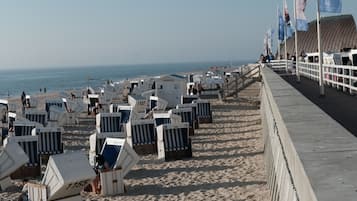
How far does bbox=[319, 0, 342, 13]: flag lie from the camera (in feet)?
41.4

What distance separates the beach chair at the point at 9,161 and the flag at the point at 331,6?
24.8 feet

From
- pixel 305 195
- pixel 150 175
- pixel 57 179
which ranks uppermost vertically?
pixel 305 195

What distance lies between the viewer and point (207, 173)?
10.9 metres

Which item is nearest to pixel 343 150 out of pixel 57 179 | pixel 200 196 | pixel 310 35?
pixel 57 179

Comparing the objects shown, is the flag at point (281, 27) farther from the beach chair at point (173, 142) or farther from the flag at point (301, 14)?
the beach chair at point (173, 142)

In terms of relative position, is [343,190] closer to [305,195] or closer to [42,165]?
[305,195]

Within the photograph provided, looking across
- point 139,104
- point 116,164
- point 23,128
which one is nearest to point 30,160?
point 116,164

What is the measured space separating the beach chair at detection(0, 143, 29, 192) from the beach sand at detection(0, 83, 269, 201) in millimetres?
247

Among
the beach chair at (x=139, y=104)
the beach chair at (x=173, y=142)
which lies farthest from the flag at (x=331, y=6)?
the beach chair at (x=139, y=104)

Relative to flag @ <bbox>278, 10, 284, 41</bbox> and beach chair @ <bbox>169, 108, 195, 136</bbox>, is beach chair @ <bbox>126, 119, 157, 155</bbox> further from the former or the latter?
flag @ <bbox>278, 10, 284, 41</bbox>

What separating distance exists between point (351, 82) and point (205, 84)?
23.5m

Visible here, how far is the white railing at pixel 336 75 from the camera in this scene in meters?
13.3

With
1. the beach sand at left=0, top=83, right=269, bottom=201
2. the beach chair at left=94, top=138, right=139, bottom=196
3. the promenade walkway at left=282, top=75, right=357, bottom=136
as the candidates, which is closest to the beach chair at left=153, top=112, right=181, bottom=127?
the beach sand at left=0, top=83, right=269, bottom=201

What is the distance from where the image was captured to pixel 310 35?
5634 centimetres
